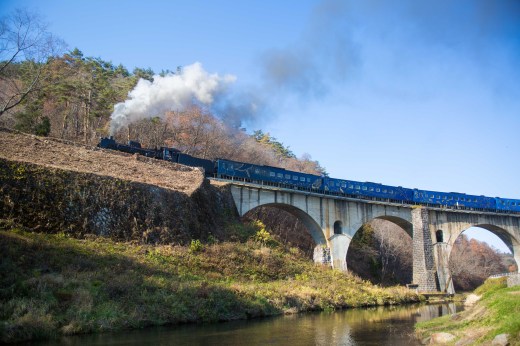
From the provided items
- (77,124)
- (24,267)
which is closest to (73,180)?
(24,267)

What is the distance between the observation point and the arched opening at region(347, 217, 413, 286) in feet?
181

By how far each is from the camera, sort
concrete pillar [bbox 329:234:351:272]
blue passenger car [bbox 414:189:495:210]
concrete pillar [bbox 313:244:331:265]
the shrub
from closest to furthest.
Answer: the shrub, concrete pillar [bbox 313:244:331:265], concrete pillar [bbox 329:234:351:272], blue passenger car [bbox 414:189:495:210]

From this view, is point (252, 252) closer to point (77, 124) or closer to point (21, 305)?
point (21, 305)

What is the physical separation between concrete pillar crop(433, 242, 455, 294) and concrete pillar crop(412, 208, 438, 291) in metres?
0.85

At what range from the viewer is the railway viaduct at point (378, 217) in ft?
130

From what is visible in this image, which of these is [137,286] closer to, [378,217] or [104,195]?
→ [104,195]

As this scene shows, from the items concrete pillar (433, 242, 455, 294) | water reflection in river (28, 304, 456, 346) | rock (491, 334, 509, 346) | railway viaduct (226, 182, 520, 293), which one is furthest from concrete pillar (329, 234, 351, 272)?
rock (491, 334, 509, 346)

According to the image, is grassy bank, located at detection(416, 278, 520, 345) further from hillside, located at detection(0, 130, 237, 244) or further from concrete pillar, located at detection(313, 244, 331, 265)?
concrete pillar, located at detection(313, 244, 331, 265)

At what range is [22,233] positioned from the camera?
22281 millimetres

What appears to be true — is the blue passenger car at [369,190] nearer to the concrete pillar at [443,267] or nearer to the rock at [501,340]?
the concrete pillar at [443,267]

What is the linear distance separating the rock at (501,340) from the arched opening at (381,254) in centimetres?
4053

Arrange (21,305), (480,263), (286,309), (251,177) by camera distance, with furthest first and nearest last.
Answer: (480,263)
(251,177)
(286,309)
(21,305)

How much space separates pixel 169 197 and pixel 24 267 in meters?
12.2

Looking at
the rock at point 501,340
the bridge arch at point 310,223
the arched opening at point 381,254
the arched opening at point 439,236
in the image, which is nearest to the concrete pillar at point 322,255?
the bridge arch at point 310,223
